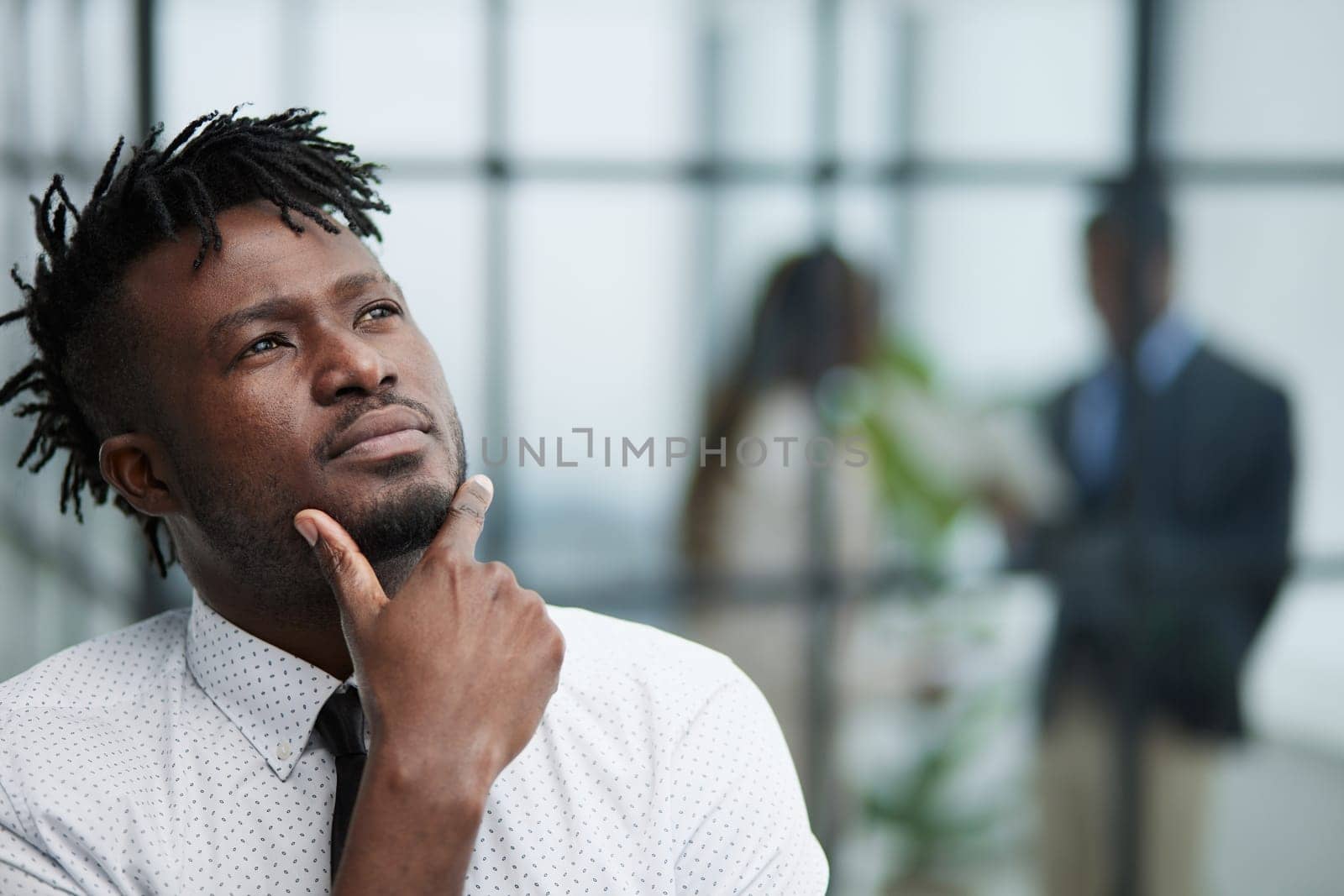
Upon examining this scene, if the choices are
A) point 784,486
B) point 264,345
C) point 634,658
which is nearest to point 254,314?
point 264,345

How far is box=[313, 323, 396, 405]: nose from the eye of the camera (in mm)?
1153

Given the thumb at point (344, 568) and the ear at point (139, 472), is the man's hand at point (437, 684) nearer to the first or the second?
the thumb at point (344, 568)

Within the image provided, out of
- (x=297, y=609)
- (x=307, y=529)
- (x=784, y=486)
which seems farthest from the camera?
(x=784, y=486)

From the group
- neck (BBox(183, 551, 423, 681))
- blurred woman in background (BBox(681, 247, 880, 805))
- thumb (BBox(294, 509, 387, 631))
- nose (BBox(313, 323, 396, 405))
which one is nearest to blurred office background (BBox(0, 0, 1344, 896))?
blurred woman in background (BBox(681, 247, 880, 805))

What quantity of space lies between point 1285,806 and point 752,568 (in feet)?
Result: 4.62

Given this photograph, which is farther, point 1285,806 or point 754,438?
point 1285,806

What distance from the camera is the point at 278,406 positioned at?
3.79 ft

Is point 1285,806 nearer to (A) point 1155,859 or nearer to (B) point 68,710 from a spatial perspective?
(A) point 1155,859

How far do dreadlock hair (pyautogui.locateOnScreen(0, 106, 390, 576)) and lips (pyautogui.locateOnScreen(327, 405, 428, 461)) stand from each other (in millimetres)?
223

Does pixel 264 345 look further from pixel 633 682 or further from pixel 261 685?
pixel 633 682

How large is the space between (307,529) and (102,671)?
0.33 m

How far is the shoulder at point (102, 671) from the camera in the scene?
1.17 meters

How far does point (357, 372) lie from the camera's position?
1155 millimetres

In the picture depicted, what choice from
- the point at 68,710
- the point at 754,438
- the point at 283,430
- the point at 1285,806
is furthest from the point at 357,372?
the point at 1285,806
